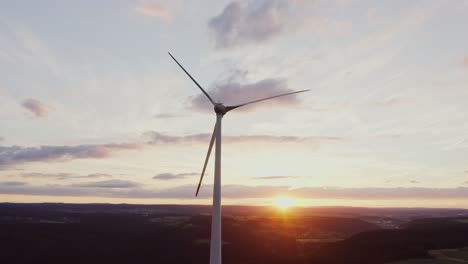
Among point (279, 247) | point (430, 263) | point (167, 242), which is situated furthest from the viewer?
point (167, 242)

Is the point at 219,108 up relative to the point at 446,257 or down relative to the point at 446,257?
up

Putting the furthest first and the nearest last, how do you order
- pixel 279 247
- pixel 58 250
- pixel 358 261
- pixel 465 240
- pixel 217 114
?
pixel 279 247 → pixel 58 250 → pixel 465 240 → pixel 358 261 → pixel 217 114

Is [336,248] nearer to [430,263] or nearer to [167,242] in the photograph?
[430,263]

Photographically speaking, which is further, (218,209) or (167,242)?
(167,242)

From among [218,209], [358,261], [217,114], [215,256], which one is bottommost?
[358,261]

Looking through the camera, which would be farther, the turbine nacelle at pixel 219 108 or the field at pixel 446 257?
the field at pixel 446 257

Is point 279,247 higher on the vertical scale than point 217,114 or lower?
lower

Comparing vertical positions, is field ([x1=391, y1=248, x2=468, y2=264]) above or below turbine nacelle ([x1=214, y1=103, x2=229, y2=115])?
below

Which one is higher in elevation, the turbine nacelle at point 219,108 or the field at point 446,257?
the turbine nacelle at point 219,108

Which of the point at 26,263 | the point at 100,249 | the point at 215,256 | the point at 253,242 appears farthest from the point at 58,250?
the point at 215,256

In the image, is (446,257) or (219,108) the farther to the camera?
(446,257)

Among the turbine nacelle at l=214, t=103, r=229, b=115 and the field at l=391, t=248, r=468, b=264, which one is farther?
the field at l=391, t=248, r=468, b=264
